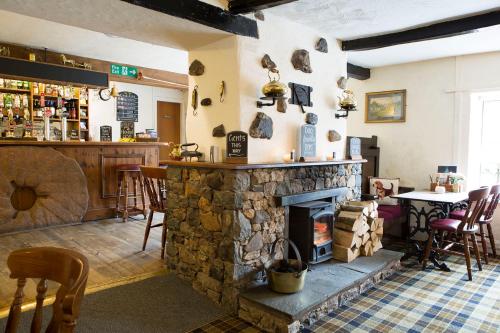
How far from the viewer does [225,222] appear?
2.57 meters

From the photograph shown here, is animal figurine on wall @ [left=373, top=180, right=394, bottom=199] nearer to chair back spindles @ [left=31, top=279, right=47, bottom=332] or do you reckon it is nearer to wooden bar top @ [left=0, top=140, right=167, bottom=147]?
wooden bar top @ [left=0, top=140, right=167, bottom=147]

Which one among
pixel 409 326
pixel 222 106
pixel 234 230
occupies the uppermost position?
pixel 222 106

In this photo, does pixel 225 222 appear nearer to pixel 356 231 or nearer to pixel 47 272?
pixel 356 231

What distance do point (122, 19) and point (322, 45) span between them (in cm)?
177

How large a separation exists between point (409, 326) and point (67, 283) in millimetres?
2207

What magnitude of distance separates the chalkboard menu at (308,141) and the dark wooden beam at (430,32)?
105 cm

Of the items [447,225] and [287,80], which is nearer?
[287,80]

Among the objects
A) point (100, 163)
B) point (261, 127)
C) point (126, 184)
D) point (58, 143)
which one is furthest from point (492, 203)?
point (58, 143)

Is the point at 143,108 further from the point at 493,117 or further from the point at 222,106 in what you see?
the point at 493,117

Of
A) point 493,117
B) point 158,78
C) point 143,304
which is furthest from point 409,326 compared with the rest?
point 158,78

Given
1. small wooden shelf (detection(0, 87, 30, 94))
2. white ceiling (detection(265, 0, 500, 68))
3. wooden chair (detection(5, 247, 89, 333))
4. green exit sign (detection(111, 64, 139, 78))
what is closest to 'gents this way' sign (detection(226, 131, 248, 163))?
white ceiling (detection(265, 0, 500, 68))

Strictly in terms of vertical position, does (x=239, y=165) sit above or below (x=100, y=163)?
above

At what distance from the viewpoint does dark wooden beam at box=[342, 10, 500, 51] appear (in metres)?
2.94

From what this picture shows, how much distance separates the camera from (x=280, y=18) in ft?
9.64
